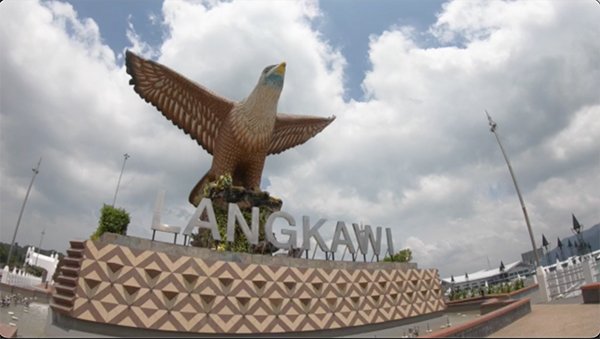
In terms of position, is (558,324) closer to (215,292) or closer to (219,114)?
(215,292)

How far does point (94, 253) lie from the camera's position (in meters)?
11.2

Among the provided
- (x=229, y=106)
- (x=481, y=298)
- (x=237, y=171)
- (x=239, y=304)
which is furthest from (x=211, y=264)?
(x=481, y=298)

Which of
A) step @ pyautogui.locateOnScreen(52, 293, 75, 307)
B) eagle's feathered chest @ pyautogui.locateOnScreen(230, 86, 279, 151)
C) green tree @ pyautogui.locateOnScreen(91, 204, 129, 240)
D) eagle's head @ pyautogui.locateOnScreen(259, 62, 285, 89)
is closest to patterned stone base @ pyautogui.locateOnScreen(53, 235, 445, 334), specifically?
step @ pyautogui.locateOnScreen(52, 293, 75, 307)

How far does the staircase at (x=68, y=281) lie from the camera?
1086cm

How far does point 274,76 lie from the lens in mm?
18578

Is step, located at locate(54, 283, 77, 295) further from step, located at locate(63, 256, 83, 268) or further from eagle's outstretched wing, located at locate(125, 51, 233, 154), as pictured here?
eagle's outstretched wing, located at locate(125, 51, 233, 154)

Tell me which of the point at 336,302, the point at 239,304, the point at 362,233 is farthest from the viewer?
the point at 362,233

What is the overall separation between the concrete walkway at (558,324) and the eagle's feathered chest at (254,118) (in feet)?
44.3

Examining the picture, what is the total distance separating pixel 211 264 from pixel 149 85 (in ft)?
36.5

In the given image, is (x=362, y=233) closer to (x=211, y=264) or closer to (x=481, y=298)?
(x=211, y=264)

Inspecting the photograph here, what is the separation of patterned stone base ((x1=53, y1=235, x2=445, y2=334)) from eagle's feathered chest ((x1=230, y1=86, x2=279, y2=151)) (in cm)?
717

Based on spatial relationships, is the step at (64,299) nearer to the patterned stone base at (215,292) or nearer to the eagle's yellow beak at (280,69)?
the patterned stone base at (215,292)

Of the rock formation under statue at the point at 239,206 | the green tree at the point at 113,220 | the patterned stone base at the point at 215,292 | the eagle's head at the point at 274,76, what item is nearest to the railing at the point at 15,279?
the rock formation under statue at the point at 239,206

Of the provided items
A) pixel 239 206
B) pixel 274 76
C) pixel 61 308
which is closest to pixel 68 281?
pixel 61 308
